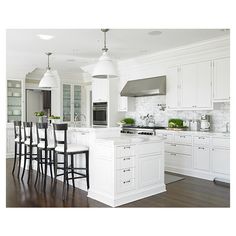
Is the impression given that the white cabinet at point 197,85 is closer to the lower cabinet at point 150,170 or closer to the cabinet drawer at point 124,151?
the lower cabinet at point 150,170

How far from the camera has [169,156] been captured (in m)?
5.66

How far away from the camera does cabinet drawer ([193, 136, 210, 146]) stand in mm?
4938

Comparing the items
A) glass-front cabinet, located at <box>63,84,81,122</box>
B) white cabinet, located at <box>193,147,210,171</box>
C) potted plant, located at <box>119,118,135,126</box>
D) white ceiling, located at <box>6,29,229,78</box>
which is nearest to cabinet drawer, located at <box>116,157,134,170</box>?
white cabinet, located at <box>193,147,210,171</box>

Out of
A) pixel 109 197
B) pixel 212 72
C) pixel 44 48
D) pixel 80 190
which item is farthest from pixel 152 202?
pixel 44 48

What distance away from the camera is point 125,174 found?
3.52 metres

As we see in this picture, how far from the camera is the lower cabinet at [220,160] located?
463 cm

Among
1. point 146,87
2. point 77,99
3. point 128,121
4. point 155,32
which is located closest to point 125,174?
point 155,32

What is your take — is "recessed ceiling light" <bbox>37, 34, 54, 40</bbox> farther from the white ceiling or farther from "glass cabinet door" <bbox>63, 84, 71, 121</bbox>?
"glass cabinet door" <bbox>63, 84, 71, 121</bbox>

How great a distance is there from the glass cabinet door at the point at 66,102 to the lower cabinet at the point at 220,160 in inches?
224

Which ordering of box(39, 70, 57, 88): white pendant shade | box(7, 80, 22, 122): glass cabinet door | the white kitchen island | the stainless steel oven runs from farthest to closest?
box(7, 80, 22, 122): glass cabinet door
the stainless steel oven
box(39, 70, 57, 88): white pendant shade
the white kitchen island

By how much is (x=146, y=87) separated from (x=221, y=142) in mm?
2430

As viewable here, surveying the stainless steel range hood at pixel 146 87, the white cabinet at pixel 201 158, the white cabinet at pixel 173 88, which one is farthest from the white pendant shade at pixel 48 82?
the white cabinet at pixel 201 158
